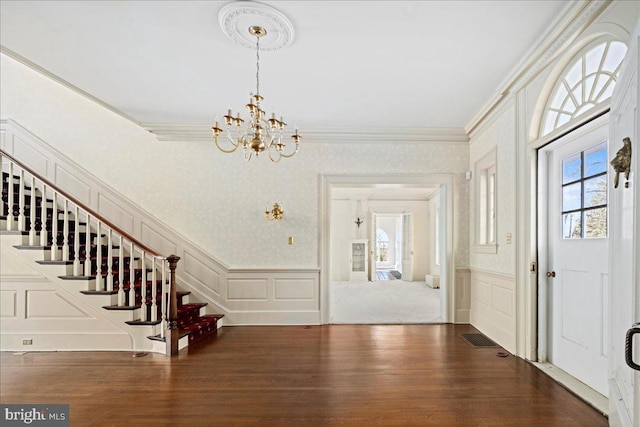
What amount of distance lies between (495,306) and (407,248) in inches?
238

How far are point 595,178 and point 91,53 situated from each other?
4.79m

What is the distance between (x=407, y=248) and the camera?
10016mm

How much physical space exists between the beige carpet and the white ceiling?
330 cm

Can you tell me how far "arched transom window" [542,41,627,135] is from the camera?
90.4 inches

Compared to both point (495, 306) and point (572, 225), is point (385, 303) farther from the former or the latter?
point (572, 225)

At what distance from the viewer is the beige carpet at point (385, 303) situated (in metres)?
5.09

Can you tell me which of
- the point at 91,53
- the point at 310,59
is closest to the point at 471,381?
the point at 310,59

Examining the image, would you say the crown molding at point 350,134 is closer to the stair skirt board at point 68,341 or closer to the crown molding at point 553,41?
the crown molding at point 553,41

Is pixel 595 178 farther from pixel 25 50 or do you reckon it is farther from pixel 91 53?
pixel 25 50

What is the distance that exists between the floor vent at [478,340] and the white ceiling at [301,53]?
10.2 ft

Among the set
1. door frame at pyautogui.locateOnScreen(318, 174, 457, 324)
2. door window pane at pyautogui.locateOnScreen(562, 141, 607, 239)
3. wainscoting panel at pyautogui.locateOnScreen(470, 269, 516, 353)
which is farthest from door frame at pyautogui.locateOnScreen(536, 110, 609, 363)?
door frame at pyautogui.locateOnScreen(318, 174, 457, 324)

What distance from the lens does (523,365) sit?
10.4ft

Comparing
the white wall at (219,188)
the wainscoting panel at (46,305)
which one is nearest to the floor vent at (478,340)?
the white wall at (219,188)

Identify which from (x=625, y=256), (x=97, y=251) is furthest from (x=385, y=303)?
(x=97, y=251)
